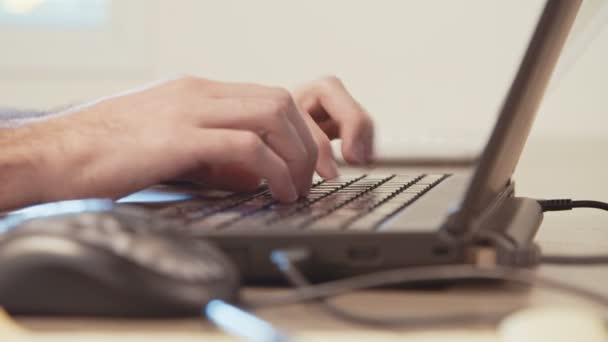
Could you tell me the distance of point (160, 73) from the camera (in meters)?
2.27

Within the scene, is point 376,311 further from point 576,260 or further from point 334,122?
point 334,122

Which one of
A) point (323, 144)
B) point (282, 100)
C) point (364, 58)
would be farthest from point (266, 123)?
point (364, 58)

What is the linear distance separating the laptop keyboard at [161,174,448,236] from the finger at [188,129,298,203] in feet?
0.07

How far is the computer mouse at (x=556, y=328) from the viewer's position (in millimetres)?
339

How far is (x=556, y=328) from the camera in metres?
0.34

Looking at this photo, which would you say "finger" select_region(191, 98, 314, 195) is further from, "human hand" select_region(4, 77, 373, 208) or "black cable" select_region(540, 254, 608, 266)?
"black cable" select_region(540, 254, 608, 266)

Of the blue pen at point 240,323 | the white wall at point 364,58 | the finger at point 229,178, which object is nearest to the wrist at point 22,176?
the finger at point 229,178

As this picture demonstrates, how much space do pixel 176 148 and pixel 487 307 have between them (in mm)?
306

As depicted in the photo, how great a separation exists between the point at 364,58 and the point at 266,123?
1.54m

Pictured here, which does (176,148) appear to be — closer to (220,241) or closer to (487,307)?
(220,241)

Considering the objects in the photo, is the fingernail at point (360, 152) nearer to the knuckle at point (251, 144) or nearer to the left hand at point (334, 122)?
the left hand at point (334, 122)

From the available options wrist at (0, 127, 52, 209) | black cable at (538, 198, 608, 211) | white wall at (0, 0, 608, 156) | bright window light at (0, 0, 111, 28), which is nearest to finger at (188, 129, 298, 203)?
wrist at (0, 127, 52, 209)

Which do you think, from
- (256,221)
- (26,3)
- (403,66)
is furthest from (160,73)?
(256,221)

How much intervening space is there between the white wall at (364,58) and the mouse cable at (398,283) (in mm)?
1618
